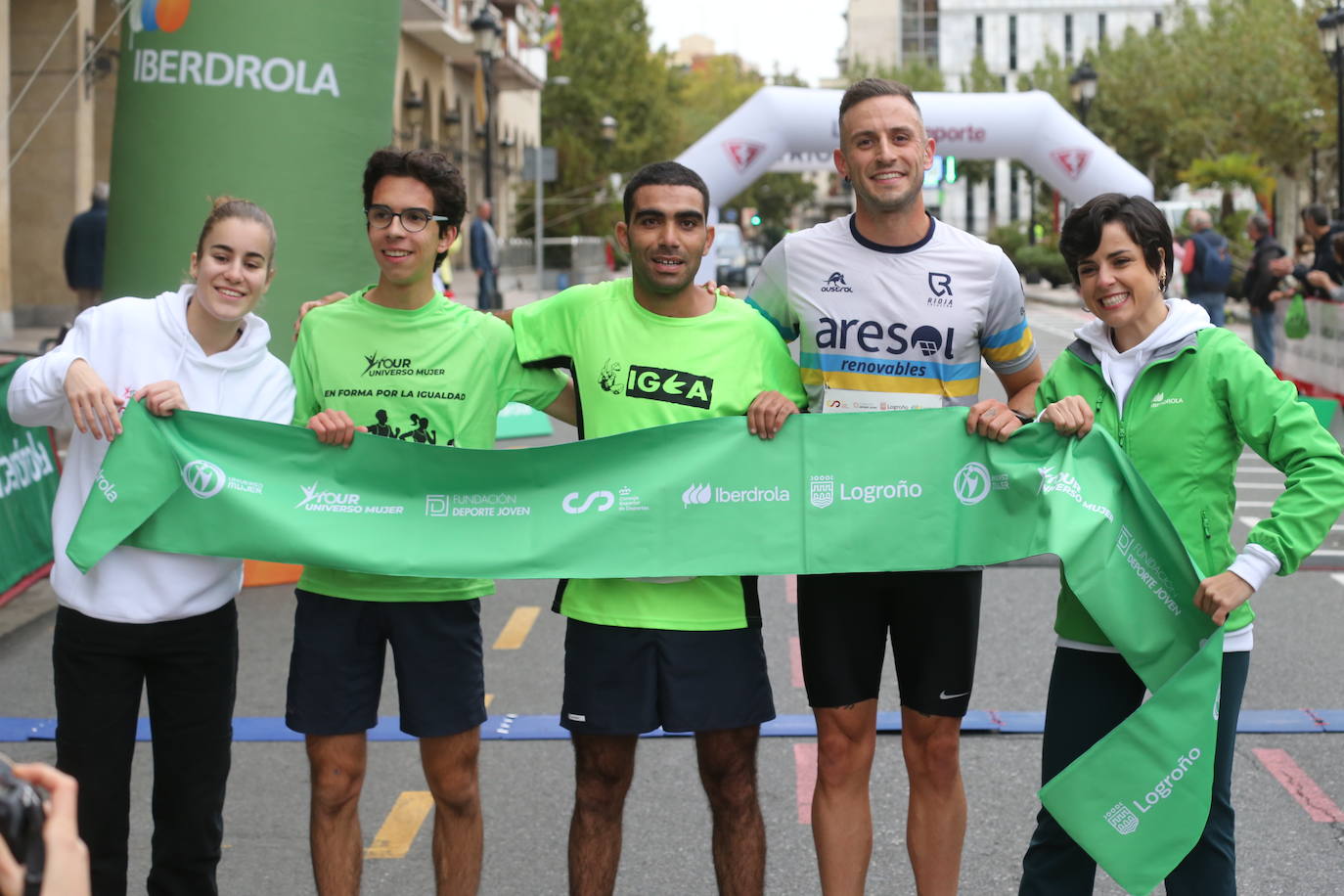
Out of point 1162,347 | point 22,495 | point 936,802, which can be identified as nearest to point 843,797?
point 936,802

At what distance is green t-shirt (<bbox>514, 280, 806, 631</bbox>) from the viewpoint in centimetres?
426

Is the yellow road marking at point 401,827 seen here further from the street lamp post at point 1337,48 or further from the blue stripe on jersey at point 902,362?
the street lamp post at point 1337,48

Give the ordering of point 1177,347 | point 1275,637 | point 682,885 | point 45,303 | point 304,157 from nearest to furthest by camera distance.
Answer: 1. point 1177,347
2. point 682,885
3. point 1275,637
4. point 304,157
5. point 45,303

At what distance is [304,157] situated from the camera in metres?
9.73

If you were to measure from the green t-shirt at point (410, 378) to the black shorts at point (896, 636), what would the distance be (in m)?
0.97

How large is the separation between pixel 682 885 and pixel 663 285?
6.52 feet

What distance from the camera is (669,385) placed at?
14.1 ft

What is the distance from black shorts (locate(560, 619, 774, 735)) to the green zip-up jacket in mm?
860

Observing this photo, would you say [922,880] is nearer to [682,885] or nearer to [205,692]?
[682,885]

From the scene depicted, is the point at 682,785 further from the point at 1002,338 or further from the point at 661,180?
the point at 661,180

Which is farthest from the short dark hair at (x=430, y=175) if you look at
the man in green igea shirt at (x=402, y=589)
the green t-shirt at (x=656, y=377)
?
the green t-shirt at (x=656, y=377)

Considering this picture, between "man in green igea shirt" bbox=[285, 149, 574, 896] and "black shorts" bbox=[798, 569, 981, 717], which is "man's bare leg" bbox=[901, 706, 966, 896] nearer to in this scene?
"black shorts" bbox=[798, 569, 981, 717]

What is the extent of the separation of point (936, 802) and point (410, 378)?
185 centimetres

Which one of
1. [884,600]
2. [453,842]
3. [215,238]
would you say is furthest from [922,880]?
[215,238]
